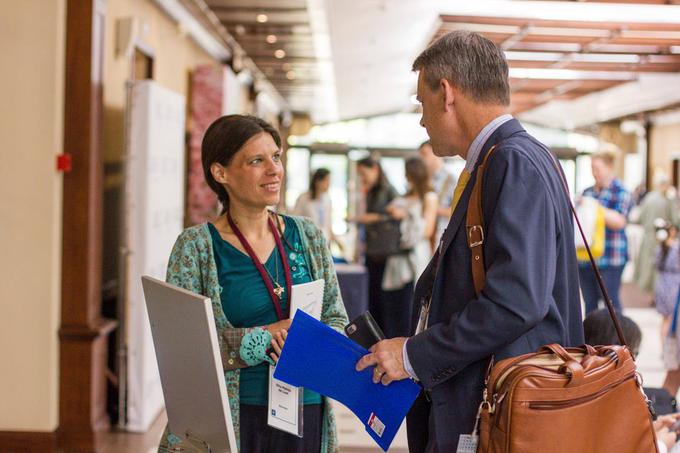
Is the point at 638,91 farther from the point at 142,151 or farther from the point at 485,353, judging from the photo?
the point at 485,353

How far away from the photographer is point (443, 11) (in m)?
9.07

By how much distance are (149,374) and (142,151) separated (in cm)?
135

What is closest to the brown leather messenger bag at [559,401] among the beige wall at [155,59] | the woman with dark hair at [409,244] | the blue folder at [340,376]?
the blue folder at [340,376]

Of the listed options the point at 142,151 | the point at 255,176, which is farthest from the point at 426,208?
the point at 255,176

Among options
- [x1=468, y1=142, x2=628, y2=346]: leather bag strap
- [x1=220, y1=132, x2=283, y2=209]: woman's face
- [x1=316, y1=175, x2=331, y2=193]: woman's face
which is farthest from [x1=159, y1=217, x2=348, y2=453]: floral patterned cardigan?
[x1=316, y1=175, x2=331, y2=193]: woman's face

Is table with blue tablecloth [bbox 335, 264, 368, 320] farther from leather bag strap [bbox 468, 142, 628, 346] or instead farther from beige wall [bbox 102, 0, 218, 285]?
leather bag strap [bbox 468, 142, 628, 346]

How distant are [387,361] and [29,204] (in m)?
3.37

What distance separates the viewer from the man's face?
1934 mm

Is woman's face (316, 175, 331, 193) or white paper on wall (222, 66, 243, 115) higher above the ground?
white paper on wall (222, 66, 243, 115)

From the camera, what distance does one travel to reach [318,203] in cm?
959

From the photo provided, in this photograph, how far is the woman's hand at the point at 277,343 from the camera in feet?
7.23

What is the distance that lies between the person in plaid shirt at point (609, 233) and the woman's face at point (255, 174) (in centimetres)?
412

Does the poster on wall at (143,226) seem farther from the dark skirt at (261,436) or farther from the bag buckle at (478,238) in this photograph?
the bag buckle at (478,238)

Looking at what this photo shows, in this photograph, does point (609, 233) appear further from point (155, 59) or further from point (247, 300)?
point (247, 300)
